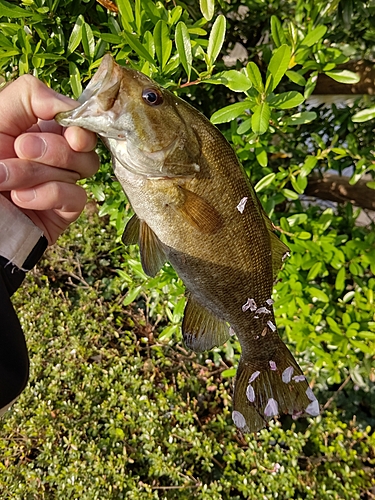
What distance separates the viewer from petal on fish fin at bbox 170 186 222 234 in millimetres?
1126

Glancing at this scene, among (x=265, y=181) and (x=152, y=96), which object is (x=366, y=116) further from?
(x=152, y=96)

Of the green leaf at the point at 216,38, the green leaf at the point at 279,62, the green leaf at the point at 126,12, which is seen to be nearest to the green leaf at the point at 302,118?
the green leaf at the point at 279,62

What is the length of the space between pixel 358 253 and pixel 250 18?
140cm

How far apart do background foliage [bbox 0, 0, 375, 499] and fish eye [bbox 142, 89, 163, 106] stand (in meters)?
0.30

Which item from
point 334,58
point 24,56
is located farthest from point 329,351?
point 24,56

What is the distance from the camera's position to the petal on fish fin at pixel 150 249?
1.18 metres

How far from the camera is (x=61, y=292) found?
11.4 ft

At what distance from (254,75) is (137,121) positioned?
0.48 m

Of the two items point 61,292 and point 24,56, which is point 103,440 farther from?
point 24,56

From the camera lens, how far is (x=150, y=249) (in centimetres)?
119

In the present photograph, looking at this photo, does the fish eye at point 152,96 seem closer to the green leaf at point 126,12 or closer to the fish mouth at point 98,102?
the fish mouth at point 98,102

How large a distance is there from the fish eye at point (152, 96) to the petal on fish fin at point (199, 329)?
1.96 ft

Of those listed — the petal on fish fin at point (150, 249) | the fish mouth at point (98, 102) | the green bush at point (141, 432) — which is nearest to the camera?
the fish mouth at point (98, 102)

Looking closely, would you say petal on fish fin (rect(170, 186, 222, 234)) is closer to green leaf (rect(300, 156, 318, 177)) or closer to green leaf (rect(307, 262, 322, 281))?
green leaf (rect(300, 156, 318, 177))
